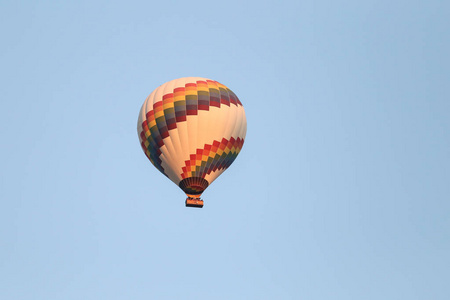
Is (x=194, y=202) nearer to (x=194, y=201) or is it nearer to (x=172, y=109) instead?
(x=194, y=201)

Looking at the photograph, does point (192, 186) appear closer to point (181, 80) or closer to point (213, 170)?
point (213, 170)

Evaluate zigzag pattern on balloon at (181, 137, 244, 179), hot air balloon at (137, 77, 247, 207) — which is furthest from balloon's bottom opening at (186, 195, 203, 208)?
zigzag pattern on balloon at (181, 137, 244, 179)

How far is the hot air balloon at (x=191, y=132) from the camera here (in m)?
57.5

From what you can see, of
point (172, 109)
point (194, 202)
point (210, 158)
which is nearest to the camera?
point (194, 202)

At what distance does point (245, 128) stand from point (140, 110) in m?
6.34

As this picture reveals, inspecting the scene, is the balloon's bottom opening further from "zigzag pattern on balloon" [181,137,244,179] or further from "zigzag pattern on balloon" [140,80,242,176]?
"zigzag pattern on balloon" [140,80,242,176]

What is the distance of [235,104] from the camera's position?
59719mm

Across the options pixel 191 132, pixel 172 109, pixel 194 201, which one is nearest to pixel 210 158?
pixel 191 132

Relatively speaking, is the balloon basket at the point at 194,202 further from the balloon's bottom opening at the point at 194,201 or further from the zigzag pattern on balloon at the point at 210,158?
the zigzag pattern on balloon at the point at 210,158

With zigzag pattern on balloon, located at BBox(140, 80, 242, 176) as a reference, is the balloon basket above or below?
below

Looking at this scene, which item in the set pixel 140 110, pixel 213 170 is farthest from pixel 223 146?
pixel 140 110

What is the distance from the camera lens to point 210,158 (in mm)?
57906

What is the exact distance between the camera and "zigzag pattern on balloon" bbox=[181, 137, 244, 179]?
189ft

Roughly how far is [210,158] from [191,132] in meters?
1.87
